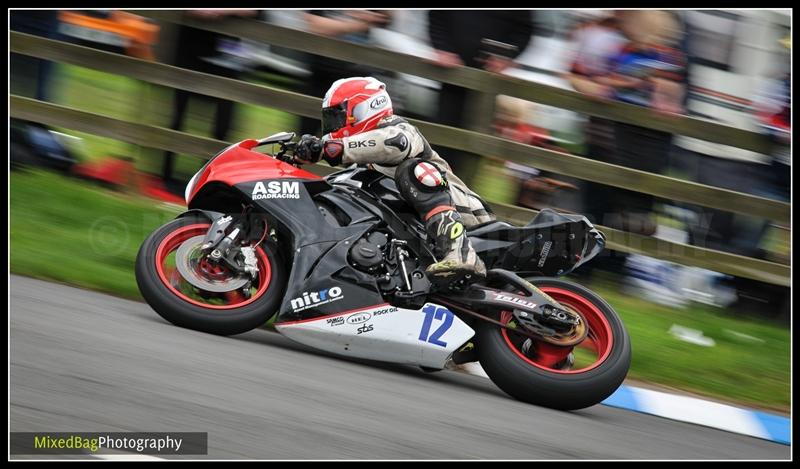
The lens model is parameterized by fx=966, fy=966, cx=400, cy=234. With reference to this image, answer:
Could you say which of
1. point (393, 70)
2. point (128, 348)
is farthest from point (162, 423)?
point (393, 70)

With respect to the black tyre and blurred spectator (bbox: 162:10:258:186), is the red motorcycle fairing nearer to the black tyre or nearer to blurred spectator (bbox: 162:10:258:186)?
the black tyre

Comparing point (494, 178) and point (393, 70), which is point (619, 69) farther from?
point (393, 70)

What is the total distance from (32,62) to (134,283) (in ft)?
8.88

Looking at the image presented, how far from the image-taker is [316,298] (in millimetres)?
5102

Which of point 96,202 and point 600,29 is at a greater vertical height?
point 600,29

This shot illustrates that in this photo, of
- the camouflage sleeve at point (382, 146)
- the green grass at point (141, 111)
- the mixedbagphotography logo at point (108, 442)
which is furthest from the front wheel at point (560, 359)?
the green grass at point (141, 111)

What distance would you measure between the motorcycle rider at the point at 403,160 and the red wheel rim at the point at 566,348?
1.30 ft

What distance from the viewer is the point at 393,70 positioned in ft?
23.9

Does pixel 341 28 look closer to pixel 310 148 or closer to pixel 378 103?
pixel 378 103

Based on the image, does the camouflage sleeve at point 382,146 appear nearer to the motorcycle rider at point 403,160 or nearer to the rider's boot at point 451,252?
the motorcycle rider at point 403,160

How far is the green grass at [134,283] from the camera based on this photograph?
6.19m

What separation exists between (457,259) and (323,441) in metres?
1.51

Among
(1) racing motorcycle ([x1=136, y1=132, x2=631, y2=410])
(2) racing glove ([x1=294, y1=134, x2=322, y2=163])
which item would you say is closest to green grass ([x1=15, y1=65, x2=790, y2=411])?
(1) racing motorcycle ([x1=136, y1=132, x2=631, y2=410])

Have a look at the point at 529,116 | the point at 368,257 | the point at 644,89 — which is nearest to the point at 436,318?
the point at 368,257
